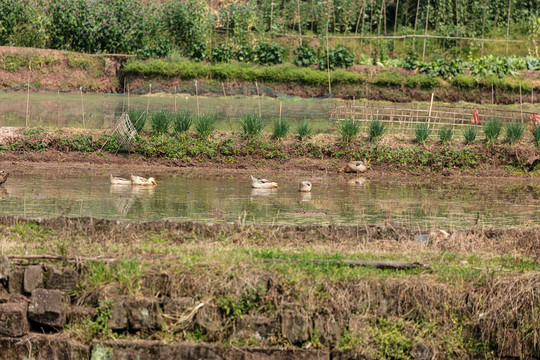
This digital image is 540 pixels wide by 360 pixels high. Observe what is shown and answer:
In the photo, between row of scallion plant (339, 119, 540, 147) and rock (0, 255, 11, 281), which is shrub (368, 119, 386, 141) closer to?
row of scallion plant (339, 119, 540, 147)

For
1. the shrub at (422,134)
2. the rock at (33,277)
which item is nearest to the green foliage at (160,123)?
the shrub at (422,134)

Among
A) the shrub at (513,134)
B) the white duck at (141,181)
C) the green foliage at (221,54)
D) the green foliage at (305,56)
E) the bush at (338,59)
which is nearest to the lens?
the white duck at (141,181)

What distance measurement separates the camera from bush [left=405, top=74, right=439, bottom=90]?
2878 centimetres

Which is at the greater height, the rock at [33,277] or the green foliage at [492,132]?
the green foliage at [492,132]

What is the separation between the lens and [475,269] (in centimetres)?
659

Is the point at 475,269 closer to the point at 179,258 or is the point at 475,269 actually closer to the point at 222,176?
the point at 179,258

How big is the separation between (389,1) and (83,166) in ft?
98.0

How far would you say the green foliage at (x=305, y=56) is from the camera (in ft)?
98.8

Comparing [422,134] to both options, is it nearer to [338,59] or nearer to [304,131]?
[304,131]

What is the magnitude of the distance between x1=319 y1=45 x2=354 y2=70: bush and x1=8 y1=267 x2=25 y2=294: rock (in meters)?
24.8

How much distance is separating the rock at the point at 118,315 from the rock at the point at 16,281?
97 centimetres

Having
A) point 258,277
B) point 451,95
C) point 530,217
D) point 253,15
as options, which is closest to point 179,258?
point 258,277

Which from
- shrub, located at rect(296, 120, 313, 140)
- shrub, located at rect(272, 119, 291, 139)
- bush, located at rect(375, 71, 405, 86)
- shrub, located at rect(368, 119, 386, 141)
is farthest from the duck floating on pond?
bush, located at rect(375, 71, 405, 86)

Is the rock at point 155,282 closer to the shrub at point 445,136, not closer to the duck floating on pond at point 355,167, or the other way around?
the duck floating on pond at point 355,167
